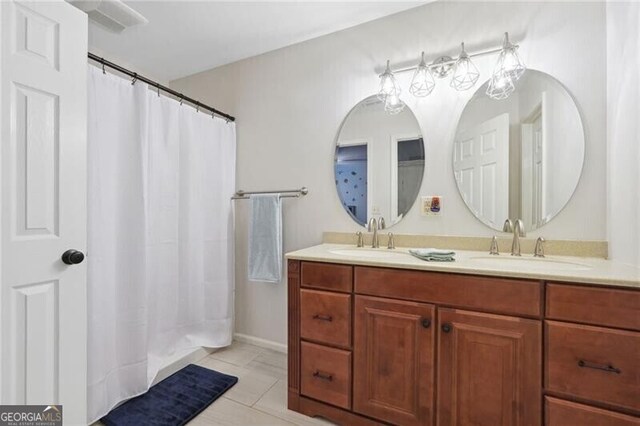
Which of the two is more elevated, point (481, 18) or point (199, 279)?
point (481, 18)

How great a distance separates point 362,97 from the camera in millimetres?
1921

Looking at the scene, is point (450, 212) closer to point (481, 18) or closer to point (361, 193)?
point (361, 193)

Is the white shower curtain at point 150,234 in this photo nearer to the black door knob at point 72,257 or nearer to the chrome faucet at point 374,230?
the black door knob at point 72,257

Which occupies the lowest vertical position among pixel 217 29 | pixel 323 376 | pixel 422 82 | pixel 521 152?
pixel 323 376

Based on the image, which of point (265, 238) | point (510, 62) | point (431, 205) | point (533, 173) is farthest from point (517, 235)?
point (265, 238)

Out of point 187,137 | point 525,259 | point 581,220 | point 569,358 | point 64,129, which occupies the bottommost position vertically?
point 569,358

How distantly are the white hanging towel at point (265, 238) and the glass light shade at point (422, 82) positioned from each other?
1181mm

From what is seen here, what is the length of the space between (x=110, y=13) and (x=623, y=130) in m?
2.67

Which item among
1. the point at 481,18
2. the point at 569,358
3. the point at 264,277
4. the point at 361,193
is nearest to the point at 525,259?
the point at 569,358

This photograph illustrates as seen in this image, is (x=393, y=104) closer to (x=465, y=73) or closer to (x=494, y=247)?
(x=465, y=73)

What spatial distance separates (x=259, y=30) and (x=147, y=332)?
7.13 ft

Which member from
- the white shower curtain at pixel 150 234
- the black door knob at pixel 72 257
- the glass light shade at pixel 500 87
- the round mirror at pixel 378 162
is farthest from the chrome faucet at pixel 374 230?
the black door knob at pixel 72 257

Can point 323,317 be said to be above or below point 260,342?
above

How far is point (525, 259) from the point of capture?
141 cm
